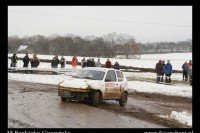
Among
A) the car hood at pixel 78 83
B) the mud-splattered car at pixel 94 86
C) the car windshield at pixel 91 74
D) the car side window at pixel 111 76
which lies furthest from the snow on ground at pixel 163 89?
the car hood at pixel 78 83

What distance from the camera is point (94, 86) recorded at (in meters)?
15.4

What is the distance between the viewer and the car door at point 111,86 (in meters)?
16.3

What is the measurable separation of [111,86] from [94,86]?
53.2 inches

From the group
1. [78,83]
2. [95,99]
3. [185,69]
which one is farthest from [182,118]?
[185,69]

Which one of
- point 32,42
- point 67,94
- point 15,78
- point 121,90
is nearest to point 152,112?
point 121,90

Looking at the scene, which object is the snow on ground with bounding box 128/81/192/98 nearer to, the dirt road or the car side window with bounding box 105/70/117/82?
the car side window with bounding box 105/70/117/82

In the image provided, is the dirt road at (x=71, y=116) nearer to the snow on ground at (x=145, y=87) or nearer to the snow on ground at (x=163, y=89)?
the snow on ground at (x=163, y=89)

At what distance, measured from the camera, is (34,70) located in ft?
111

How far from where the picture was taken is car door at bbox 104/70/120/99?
53.4ft

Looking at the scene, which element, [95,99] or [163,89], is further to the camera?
[163,89]

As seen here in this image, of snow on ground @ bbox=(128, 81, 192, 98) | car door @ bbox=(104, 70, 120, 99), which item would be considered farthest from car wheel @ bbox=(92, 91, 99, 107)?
snow on ground @ bbox=(128, 81, 192, 98)

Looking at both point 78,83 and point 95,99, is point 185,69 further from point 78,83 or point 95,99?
point 78,83
